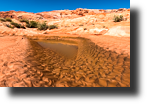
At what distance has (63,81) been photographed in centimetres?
194
